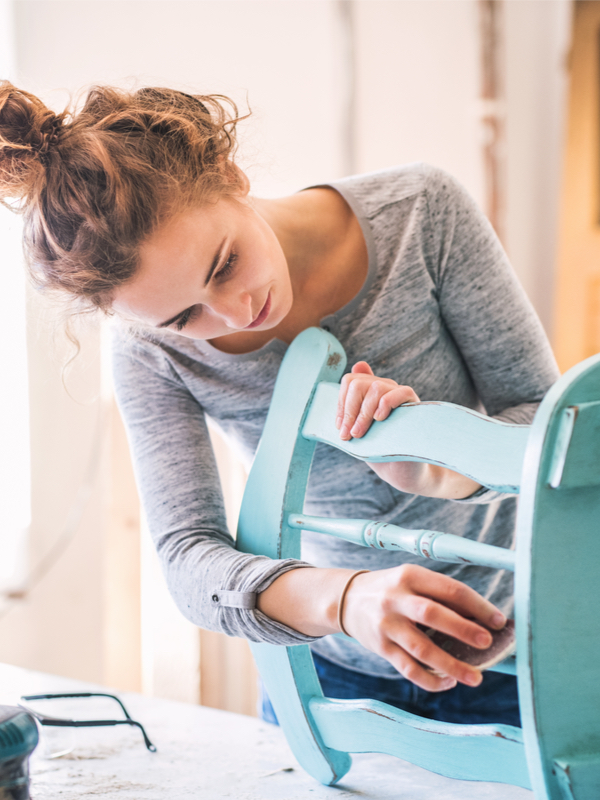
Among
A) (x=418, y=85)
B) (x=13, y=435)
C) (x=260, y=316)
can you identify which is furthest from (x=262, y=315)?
(x=418, y=85)

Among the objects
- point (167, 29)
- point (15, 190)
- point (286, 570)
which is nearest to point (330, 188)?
point (15, 190)

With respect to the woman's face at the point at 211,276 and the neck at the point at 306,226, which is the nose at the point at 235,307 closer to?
the woman's face at the point at 211,276

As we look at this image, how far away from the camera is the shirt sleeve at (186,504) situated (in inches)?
23.5

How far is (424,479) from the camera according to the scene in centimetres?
64

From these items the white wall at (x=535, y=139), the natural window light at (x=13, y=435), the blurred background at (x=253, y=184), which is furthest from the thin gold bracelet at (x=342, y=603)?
the white wall at (x=535, y=139)

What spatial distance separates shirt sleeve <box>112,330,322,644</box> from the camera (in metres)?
0.60

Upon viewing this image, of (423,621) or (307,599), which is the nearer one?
(423,621)

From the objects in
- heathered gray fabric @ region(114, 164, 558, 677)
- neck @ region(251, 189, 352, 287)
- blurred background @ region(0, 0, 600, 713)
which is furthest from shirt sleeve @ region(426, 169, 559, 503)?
blurred background @ region(0, 0, 600, 713)

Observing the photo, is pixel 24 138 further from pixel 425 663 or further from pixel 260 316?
pixel 425 663

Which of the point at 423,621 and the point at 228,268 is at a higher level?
the point at 228,268

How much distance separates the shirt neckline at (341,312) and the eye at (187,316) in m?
0.09

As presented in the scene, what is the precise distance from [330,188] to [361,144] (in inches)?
41.9

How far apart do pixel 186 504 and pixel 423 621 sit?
14.2 inches

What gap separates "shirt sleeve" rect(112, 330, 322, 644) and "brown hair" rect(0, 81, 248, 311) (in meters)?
0.13
